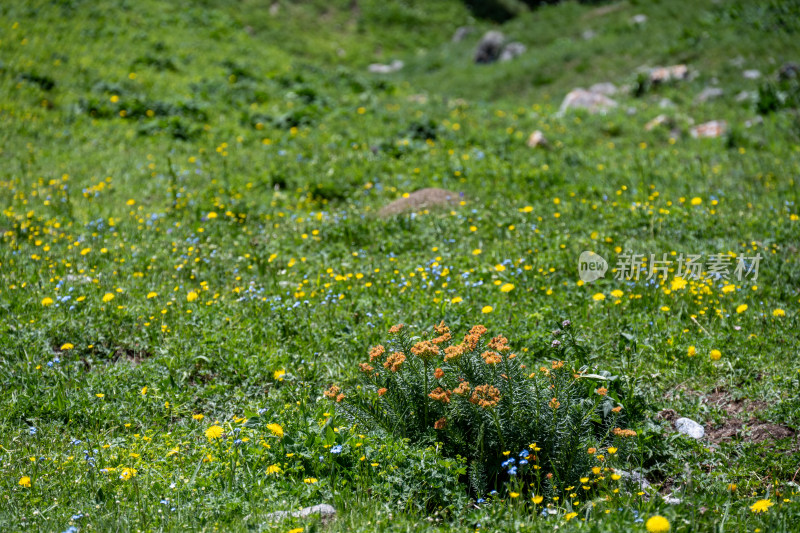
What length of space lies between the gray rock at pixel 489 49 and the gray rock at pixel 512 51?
0.20 meters

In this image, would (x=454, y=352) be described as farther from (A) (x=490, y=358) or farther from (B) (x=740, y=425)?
(B) (x=740, y=425)

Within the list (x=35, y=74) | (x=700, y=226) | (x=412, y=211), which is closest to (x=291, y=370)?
(x=412, y=211)

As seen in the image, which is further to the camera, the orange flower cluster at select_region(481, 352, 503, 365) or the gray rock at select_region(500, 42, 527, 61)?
the gray rock at select_region(500, 42, 527, 61)

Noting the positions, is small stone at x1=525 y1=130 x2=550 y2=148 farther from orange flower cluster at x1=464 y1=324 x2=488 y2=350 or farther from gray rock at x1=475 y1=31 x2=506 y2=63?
gray rock at x1=475 y1=31 x2=506 y2=63

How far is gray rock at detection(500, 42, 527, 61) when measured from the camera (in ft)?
74.5

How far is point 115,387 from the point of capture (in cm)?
483

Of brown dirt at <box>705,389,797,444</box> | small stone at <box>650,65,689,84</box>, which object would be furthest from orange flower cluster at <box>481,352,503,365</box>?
small stone at <box>650,65,689,84</box>

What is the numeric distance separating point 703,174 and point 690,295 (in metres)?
3.92

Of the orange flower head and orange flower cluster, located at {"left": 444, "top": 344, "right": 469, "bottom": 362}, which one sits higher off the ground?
orange flower cluster, located at {"left": 444, "top": 344, "right": 469, "bottom": 362}

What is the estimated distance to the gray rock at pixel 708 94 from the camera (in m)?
13.3

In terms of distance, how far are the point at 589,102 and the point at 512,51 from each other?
32.5 feet

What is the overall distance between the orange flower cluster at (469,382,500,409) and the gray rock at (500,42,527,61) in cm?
2074

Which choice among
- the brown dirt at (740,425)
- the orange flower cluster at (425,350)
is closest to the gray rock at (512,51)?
the brown dirt at (740,425)

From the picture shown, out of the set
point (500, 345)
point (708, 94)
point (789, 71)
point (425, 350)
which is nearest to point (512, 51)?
point (708, 94)
